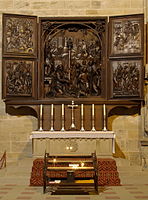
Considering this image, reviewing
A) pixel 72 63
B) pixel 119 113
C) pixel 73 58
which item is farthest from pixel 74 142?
pixel 73 58

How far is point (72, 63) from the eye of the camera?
42.0 ft

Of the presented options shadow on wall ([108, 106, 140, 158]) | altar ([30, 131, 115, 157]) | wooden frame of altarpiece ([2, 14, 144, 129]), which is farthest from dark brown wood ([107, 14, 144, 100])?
altar ([30, 131, 115, 157])

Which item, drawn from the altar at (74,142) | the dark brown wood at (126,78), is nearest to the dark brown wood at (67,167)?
the altar at (74,142)

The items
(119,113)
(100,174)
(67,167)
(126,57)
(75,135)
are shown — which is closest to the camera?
(67,167)

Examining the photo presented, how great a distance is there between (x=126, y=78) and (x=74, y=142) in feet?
8.10

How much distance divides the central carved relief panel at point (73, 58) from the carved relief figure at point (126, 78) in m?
0.52

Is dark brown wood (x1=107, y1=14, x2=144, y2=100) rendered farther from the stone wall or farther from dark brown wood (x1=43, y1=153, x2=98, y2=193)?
dark brown wood (x1=43, y1=153, x2=98, y2=193)

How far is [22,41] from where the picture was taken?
480 inches

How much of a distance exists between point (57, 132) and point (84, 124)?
1.25m

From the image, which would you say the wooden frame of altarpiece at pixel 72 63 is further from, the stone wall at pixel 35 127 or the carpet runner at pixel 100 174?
the carpet runner at pixel 100 174

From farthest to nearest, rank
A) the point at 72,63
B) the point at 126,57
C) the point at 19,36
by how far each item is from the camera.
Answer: the point at 72,63
the point at 19,36
the point at 126,57

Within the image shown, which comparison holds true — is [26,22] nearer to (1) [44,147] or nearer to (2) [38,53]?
(2) [38,53]

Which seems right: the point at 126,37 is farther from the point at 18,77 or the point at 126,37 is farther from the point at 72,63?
the point at 18,77

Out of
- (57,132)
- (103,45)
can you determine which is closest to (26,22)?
(103,45)
